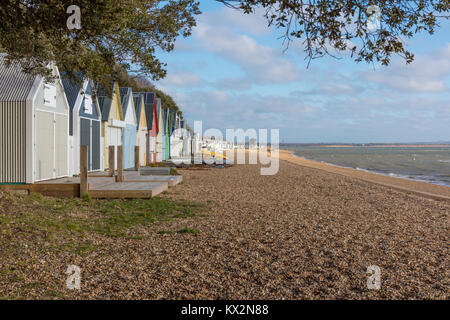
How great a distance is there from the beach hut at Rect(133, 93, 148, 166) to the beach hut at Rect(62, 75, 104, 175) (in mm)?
7888

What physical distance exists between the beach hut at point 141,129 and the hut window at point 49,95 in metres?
12.6

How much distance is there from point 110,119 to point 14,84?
7.77 m

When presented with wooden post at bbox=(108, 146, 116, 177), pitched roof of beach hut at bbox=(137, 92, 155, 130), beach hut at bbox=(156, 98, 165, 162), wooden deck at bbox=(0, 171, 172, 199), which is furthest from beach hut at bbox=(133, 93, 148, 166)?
wooden deck at bbox=(0, 171, 172, 199)

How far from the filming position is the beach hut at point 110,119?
1955cm

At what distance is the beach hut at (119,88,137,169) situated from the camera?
22812 mm

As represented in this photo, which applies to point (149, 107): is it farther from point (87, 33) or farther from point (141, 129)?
point (87, 33)

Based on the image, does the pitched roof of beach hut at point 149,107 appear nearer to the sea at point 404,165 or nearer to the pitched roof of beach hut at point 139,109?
the pitched roof of beach hut at point 139,109

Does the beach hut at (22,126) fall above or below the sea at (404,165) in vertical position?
above

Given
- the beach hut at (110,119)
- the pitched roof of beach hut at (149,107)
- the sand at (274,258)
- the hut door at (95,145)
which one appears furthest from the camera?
the pitched roof of beach hut at (149,107)

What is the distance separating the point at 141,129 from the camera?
27234mm

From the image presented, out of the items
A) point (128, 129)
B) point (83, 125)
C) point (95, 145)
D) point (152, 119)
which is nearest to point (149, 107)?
point (152, 119)

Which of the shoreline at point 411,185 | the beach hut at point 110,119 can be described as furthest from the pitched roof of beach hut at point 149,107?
the shoreline at point 411,185

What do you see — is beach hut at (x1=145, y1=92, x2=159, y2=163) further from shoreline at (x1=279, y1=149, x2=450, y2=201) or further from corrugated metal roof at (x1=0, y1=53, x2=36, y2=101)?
corrugated metal roof at (x1=0, y1=53, x2=36, y2=101)
